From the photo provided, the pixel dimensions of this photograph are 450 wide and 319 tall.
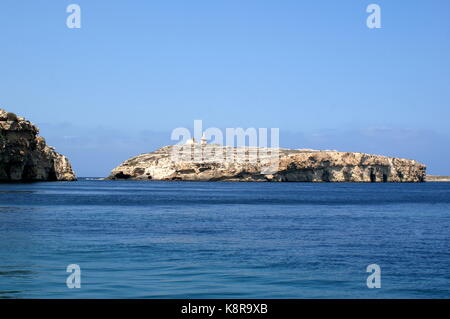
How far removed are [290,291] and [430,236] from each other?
20.8m

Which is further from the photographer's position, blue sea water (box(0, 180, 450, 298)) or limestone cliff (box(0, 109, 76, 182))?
limestone cliff (box(0, 109, 76, 182))

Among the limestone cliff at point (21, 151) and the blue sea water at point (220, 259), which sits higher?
the limestone cliff at point (21, 151)

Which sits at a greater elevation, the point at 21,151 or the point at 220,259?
the point at 21,151

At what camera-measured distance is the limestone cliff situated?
467 ft

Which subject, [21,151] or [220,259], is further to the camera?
[21,151]

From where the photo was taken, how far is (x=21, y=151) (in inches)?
5768

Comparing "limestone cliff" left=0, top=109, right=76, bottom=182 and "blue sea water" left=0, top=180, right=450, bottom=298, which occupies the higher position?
"limestone cliff" left=0, top=109, right=76, bottom=182

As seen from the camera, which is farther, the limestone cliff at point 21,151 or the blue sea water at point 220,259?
the limestone cliff at point 21,151

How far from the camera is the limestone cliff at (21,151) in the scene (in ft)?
467

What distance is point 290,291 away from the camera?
64.1 ft
